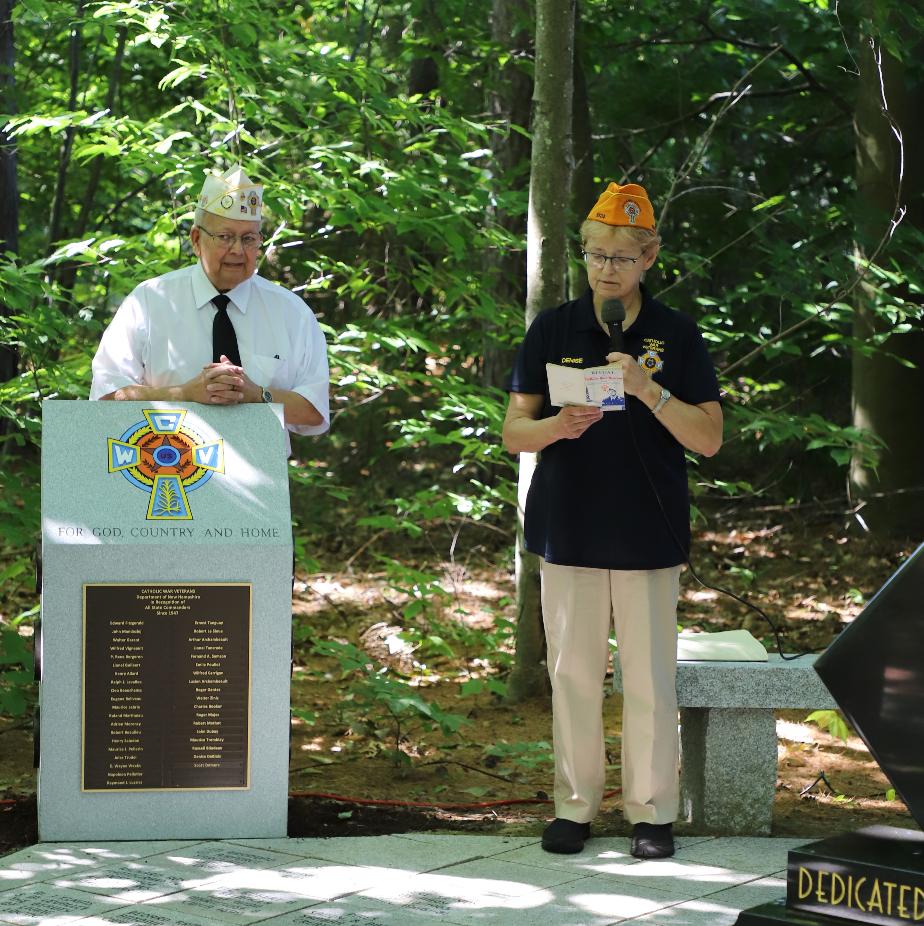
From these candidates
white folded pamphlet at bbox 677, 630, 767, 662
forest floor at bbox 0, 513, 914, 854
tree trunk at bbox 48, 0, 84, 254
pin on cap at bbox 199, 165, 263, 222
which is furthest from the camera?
tree trunk at bbox 48, 0, 84, 254

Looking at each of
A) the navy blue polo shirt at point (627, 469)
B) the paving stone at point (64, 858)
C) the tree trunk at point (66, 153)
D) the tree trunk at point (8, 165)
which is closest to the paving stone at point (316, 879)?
the paving stone at point (64, 858)

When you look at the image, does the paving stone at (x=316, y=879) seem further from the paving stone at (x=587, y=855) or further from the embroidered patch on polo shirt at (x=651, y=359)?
the embroidered patch on polo shirt at (x=651, y=359)

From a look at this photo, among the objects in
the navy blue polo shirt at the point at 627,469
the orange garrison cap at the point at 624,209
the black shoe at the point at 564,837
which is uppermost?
the orange garrison cap at the point at 624,209

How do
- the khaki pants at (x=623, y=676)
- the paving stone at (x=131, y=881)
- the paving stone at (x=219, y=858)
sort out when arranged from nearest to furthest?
the paving stone at (x=131, y=881), the paving stone at (x=219, y=858), the khaki pants at (x=623, y=676)

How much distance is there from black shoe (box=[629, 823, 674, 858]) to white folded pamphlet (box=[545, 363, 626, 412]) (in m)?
1.53

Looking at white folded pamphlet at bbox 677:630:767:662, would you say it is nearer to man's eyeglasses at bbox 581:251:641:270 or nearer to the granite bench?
the granite bench

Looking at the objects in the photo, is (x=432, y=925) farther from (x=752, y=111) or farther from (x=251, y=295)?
(x=752, y=111)

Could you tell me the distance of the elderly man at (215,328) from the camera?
4.96 m

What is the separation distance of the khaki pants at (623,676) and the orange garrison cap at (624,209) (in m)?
1.22

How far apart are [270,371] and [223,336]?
0.22 m

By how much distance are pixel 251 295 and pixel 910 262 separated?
5.60 meters

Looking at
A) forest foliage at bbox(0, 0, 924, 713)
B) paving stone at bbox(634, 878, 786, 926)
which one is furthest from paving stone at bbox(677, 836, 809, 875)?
forest foliage at bbox(0, 0, 924, 713)

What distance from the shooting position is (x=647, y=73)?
1077 centimetres

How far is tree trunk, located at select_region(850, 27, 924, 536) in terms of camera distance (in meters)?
10.1
